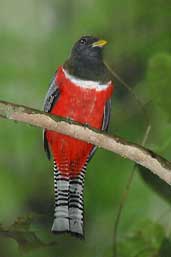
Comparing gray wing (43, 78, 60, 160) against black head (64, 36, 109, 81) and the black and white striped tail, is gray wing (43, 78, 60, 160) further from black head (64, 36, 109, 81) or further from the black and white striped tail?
the black and white striped tail

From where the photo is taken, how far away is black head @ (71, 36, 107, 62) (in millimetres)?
1956

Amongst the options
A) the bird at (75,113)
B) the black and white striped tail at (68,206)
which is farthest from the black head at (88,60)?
the black and white striped tail at (68,206)

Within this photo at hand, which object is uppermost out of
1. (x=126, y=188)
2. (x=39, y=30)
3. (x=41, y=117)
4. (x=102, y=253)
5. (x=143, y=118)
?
(x=39, y=30)

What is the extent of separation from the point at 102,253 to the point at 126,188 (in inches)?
8.8

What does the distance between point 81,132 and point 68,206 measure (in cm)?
31

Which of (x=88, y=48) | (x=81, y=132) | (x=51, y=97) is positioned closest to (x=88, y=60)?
(x=88, y=48)

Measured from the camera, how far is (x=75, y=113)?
1894 millimetres

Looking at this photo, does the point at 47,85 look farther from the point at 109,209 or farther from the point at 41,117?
the point at 109,209

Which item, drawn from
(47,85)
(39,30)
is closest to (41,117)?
(47,85)

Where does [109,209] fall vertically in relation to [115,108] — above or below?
below

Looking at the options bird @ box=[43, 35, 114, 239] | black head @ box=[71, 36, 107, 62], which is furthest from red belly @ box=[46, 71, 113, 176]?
black head @ box=[71, 36, 107, 62]

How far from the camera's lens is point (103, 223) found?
1.98 m

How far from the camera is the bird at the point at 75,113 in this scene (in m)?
1.89

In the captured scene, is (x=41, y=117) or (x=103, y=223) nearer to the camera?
(x=41, y=117)
